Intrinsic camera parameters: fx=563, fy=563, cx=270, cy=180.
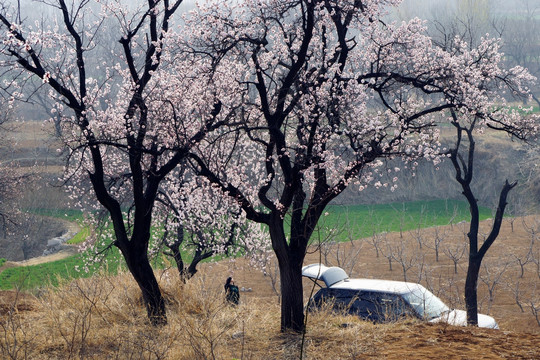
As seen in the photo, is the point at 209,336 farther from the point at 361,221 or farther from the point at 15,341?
the point at 361,221

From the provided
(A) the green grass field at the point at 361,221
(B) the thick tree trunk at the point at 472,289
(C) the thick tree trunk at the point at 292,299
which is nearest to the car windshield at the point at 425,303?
(B) the thick tree trunk at the point at 472,289

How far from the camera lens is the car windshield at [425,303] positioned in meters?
11.2

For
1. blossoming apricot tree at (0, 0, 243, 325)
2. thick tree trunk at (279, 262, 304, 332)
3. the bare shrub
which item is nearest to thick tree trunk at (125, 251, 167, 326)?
blossoming apricot tree at (0, 0, 243, 325)

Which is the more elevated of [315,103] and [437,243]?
[315,103]

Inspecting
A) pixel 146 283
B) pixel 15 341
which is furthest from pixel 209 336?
pixel 15 341

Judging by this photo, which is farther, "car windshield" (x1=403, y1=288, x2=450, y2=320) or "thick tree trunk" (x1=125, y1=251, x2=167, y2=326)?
"car windshield" (x1=403, y1=288, x2=450, y2=320)

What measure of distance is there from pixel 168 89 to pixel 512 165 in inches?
1731

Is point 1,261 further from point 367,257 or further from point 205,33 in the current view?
point 205,33

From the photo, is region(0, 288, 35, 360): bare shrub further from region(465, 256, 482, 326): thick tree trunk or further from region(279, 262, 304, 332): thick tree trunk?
region(465, 256, 482, 326): thick tree trunk

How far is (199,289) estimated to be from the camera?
10562 millimetres

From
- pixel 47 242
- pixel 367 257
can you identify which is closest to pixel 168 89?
pixel 367 257

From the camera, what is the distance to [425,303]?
11.5 m

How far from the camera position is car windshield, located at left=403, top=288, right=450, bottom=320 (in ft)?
36.8

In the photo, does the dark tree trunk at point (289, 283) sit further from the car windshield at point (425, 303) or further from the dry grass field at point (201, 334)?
the car windshield at point (425, 303)
